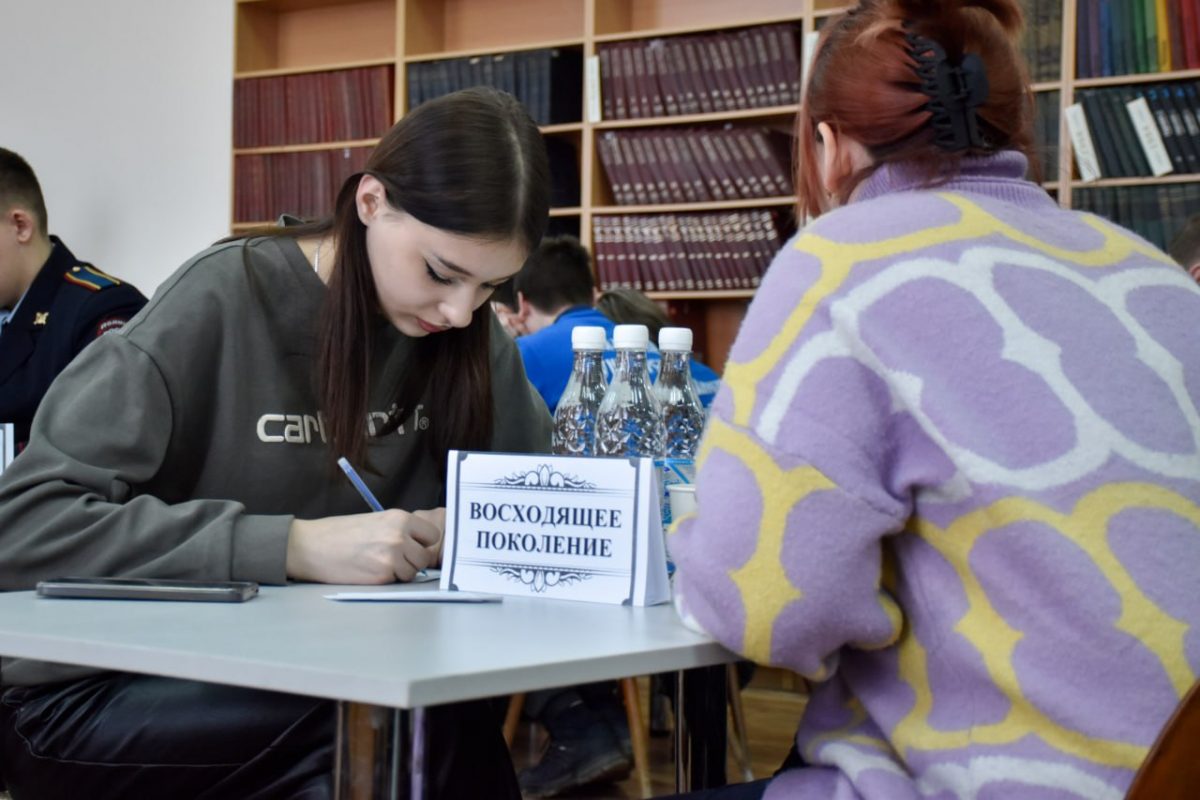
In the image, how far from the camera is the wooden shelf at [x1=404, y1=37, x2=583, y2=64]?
4492mm

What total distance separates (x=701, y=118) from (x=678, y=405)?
2.85 metres

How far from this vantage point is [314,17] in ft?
17.3

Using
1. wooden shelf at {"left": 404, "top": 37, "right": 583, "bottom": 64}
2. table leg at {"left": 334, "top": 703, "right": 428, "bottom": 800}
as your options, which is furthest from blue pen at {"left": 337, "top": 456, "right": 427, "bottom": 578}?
wooden shelf at {"left": 404, "top": 37, "right": 583, "bottom": 64}

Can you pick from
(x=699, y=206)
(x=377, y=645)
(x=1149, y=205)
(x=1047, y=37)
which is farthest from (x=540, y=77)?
(x=377, y=645)

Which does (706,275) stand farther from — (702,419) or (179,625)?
(179,625)

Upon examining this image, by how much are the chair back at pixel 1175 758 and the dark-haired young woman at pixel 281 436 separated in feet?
2.07

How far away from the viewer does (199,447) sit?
4.86 ft

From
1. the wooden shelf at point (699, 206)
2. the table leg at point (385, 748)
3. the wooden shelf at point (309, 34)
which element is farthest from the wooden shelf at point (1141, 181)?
the table leg at point (385, 748)

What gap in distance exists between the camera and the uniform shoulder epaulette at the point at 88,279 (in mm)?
2998

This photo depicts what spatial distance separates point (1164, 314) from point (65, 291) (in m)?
2.60

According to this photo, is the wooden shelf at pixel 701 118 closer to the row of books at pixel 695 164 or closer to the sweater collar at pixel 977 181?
the row of books at pixel 695 164

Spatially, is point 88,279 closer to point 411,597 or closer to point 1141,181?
point 411,597

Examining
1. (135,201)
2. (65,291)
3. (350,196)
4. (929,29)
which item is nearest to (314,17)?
(135,201)

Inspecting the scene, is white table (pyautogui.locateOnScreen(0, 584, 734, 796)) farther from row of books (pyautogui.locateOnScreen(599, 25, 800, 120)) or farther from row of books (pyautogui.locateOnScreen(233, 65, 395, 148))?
row of books (pyautogui.locateOnScreen(233, 65, 395, 148))
